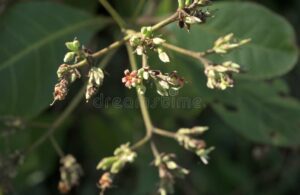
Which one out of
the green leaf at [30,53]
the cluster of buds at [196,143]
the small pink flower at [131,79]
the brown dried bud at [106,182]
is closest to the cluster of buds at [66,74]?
the small pink flower at [131,79]

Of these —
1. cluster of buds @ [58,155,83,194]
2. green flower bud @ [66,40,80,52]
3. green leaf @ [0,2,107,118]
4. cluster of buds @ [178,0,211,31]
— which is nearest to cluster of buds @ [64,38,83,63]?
green flower bud @ [66,40,80,52]

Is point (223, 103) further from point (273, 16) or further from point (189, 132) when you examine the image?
point (189, 132)

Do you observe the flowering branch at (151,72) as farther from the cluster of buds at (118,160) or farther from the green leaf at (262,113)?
the green leaf at (262,113)

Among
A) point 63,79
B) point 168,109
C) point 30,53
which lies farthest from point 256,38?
point 63,79

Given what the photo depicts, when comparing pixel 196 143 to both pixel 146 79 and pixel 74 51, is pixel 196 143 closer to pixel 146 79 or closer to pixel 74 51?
pixel 146 79

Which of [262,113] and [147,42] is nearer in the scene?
[147,42]

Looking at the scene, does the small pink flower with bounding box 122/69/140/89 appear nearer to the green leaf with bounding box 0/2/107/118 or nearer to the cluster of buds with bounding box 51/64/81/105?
the cluster of buds with bounding box 51/64/81/105

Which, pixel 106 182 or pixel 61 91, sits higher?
pixel 61 91
